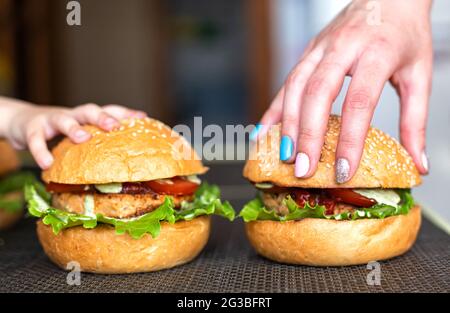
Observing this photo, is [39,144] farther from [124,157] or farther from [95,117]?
[124,157]

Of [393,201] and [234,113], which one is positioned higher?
[393,201]

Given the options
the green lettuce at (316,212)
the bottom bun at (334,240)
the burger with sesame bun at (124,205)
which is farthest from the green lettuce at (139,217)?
the bottom bun at (334,240)

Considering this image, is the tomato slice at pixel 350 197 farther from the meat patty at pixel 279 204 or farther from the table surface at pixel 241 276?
the table surface at pixel 241 276

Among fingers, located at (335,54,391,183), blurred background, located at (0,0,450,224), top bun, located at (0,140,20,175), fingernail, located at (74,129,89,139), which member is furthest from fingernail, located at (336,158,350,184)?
blurred background, located at (0,0,450,224)

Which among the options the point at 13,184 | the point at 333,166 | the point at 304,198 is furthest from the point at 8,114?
the point at 333,166

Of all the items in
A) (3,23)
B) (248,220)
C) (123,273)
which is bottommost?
(123,273)

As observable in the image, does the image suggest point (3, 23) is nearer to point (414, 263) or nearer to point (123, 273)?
point (123, 273)
